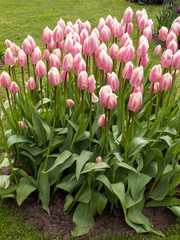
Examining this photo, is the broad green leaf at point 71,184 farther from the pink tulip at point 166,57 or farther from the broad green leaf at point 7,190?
the pink tulip at point 166,57

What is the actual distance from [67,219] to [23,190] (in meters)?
0.44

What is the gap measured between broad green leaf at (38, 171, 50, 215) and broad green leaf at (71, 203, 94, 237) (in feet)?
0.87

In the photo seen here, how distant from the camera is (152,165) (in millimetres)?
2717

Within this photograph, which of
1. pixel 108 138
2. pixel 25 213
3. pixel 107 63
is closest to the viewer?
pixel 107 63

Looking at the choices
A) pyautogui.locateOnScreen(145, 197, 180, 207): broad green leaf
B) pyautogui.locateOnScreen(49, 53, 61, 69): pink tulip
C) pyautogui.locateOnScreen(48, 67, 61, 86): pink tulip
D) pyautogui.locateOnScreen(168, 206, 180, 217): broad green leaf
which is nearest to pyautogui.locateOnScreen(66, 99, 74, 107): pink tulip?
pyautogui.locateOnScreen(49, 53, 61, 69): pink tulip

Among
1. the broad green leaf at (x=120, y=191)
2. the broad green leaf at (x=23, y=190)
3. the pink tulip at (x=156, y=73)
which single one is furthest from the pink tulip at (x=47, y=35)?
the broad green leaf at (x=120, y=191)

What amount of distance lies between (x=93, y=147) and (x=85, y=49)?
2.77 feet

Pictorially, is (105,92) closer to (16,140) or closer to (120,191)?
(120,191)

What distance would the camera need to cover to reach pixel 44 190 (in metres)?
2.63

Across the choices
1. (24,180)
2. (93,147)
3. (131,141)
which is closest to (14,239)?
(24,180)

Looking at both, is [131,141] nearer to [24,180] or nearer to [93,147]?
[93,147]

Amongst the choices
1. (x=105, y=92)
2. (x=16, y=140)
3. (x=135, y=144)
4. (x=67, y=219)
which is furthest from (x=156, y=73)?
(x=67, y=219)

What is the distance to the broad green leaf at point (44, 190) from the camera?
2611 millimetres

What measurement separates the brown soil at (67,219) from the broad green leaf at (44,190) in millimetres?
93
